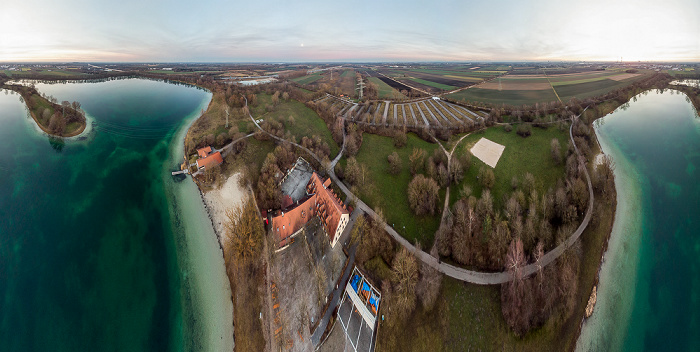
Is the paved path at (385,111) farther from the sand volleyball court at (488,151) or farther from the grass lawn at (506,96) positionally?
the grass lawn at (506,96)

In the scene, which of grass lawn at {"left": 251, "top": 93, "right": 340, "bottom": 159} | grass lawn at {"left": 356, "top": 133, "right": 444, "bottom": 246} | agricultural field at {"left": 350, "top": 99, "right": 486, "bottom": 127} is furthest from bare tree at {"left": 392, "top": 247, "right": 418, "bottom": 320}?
agricultural field at {"left": 350, "top": 99, "right": 486, "bottom": 127}

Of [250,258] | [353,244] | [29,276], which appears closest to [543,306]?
[353,244]

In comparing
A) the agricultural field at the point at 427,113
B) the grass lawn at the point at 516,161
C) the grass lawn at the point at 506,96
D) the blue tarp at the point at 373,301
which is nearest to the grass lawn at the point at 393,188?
the grass lawn at the point at 516,161

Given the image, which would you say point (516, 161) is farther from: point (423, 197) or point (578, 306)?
point (578, 306)

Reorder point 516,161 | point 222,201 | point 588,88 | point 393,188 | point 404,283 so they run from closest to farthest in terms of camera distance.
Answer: point 404,283 → point 222,201 → point 393,188 → point 516,161 → point 588,88

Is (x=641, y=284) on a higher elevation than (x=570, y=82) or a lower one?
lower

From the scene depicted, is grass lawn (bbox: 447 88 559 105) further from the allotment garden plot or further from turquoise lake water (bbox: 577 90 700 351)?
turquoise lake water (bbox: 577 90 700 351)

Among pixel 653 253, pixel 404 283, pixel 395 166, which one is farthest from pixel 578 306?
pixel 395 166

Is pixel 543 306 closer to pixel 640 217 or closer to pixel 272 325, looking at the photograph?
pixel 640 217
